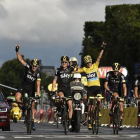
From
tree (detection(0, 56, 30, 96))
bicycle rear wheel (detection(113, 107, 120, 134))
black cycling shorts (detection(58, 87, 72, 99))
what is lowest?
bicycle rear wheel (detection(113, 107, 120, 134))

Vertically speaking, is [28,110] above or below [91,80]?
below

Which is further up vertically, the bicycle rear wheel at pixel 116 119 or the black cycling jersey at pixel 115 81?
the black cycling jersey at pixel 115 81

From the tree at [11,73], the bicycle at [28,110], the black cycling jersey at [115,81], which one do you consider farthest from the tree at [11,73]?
the bicycle at [28,110]

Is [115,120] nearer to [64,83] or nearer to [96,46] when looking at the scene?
[64,83]

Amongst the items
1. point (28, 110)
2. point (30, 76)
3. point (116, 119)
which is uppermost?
point (30, 76)

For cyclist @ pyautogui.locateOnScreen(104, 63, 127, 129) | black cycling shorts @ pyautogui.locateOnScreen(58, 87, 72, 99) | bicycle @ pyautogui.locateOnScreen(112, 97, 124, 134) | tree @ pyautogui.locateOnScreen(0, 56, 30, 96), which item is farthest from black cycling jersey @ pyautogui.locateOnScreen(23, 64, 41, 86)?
tree @ pyautogui.locateOnScreen(0, 56, 30, 96)

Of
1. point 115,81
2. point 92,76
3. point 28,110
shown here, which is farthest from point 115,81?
point 28,110

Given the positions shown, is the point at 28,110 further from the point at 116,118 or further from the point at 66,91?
the point at 116,118

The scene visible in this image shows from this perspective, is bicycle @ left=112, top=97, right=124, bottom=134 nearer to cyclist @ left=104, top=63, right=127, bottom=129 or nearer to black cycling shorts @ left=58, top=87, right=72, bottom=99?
cyclist @ left=104, top=63, right=127, bottom=129

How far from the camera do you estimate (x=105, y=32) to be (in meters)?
89.6

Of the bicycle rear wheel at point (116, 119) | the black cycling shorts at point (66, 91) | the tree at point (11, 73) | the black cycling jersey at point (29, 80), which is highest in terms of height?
the tree at point (11, 73)

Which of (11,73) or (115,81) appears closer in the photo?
(115,81)

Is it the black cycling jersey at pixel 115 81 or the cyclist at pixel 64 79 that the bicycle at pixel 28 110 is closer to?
the cyclist at pixel 64 79

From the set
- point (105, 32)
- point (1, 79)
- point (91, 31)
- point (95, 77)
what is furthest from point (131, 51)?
point (1, 79)
